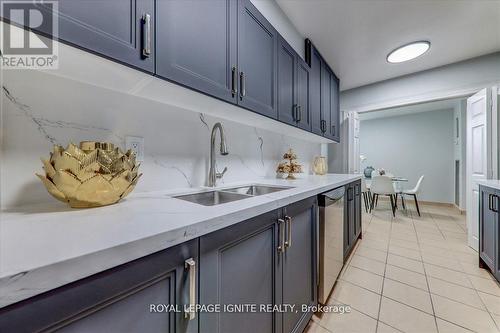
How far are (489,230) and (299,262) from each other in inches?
77.4

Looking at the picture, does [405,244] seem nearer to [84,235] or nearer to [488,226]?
[488,226]

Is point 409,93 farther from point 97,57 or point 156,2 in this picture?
point 97,57

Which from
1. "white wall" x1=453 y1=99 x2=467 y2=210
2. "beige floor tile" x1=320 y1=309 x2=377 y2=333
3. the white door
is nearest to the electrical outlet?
"beige floor tile" x1=320 y1=309 x2=377 y2=333

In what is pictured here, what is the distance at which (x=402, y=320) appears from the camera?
1.33 meters

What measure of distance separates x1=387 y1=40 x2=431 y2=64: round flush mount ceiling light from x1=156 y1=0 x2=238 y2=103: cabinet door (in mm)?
2362

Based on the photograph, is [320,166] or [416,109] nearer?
[320,166]

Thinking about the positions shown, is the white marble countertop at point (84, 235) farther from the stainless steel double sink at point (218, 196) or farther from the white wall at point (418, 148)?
the white wall at point (418, 148)

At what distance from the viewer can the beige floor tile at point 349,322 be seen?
4.14 ft

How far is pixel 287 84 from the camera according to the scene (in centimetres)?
168

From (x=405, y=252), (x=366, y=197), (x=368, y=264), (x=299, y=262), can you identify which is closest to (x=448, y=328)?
(x=368, y=264)

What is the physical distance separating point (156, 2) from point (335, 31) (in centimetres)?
200

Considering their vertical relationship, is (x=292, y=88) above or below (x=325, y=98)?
below

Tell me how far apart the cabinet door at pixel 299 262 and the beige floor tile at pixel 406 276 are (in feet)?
3.38

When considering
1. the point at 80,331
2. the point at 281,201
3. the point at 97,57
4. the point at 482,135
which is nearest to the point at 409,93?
the point at 482,135
